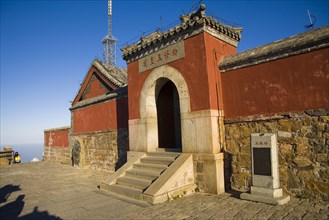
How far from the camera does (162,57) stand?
25.2ft

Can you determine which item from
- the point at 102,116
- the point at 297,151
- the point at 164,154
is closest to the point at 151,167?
the point at 164,154

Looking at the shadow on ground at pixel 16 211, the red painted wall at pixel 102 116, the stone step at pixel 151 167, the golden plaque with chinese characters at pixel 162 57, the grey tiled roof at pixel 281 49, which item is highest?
the golden plaque with chinese characters at pixel 162 57

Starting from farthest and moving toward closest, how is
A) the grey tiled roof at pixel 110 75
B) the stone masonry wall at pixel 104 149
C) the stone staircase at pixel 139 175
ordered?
the grey tiled roof at pixel 110 75, the stone masonry wall at pixel 104 149, the stone staircase at pixel 139 175

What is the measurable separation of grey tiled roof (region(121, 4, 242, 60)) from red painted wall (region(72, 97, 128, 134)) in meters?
2.79

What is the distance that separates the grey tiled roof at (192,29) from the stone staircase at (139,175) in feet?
11.6

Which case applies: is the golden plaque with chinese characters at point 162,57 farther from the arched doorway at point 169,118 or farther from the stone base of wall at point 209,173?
the stone base of wall at point 209,173

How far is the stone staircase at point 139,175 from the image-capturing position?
629 centimetres

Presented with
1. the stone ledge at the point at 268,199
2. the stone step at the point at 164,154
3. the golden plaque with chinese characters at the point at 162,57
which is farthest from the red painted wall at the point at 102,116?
the stone ledge at the point at 268,199

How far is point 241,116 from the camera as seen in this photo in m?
6.31

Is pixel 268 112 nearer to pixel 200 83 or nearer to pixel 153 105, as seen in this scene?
pixel 200 83

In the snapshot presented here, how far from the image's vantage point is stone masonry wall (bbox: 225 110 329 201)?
4.93 metres

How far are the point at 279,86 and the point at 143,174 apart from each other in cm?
422

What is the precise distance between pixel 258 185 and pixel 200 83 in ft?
9.49

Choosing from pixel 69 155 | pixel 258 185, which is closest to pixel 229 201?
pixel 258 185
